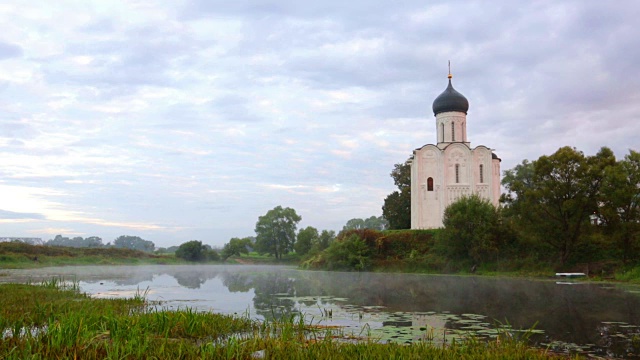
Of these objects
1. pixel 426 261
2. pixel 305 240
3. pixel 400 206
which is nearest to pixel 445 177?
pixel 400 206

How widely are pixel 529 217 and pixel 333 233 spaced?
3703 centimetres

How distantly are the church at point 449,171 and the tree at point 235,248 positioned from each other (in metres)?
43.0

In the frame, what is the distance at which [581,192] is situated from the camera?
30.2 meters

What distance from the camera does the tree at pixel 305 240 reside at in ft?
237

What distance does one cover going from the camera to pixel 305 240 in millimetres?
72562

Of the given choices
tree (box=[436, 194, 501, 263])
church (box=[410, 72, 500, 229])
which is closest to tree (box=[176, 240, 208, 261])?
church (box=[410, 72, 500, 229])

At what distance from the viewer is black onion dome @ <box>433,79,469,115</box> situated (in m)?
49.0

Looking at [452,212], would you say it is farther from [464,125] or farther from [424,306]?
[424,306]

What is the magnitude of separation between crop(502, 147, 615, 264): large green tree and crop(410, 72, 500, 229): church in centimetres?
1505

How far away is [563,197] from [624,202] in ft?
10.8

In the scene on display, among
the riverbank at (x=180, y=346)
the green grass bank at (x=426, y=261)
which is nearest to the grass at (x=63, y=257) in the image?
the green grass bank at (x=426, y=261)

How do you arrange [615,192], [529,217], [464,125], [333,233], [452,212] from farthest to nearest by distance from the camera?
[333,233] < [464,125] < [452,212] < [529,217] < [615,192]

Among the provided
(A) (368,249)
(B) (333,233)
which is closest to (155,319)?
(A) (368,249)

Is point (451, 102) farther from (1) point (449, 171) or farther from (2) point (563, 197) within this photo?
(2) point (563, 197)
